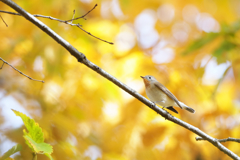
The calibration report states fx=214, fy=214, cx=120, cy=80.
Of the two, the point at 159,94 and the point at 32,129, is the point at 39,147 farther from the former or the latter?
the point at 159,94

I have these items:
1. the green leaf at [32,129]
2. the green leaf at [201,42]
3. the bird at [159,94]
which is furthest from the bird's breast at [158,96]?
the green leaf at [32,129]

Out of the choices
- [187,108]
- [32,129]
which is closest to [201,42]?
[187,108]

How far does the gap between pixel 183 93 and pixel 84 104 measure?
6.00 feet

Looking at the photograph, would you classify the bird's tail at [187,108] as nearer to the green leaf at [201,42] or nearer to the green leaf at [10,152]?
the green leaf at [201,42]

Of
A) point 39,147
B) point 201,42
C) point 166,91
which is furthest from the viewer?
point 166,91

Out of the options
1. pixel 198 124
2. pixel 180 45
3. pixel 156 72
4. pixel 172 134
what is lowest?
pixel 172 134

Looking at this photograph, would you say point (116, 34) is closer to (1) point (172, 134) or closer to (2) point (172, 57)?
(2) point (172, 57)

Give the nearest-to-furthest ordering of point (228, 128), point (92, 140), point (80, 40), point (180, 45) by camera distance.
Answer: point (228, 128) → point (92, 140) → point (80, 40) → point (180, 45)

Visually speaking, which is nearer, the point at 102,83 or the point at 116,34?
the point at 102,83

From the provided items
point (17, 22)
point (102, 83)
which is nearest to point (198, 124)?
point (102, 83)

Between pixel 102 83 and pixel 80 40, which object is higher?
pixel 80 40

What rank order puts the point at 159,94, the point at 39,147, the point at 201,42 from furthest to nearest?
the point at 159,94 → the point at 201,42 → the point at 39,147

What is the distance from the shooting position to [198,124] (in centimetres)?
376

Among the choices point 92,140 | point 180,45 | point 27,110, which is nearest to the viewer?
point 27,110
